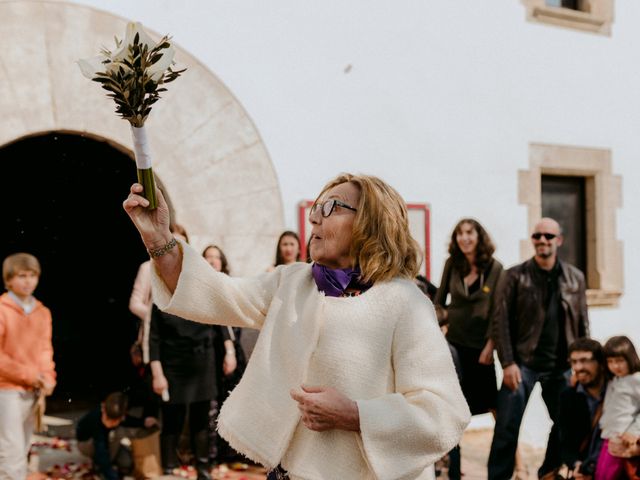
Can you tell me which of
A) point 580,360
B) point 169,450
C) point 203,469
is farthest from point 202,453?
point 580,360

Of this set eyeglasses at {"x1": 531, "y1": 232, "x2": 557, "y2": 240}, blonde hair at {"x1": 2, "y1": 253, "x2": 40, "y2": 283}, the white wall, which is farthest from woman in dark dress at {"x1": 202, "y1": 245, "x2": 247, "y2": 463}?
eyeglasses at {"x1": 531, "y1": 232, "x2": 557, "y2": 240}

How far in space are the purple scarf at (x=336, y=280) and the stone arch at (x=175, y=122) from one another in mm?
3592

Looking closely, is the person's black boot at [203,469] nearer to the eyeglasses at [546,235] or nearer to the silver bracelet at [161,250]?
the eyeglasses at [546,235]

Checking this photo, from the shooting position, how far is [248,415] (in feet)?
7.01

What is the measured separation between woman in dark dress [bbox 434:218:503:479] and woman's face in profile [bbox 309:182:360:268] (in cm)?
304

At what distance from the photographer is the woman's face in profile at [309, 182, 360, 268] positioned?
2.24m

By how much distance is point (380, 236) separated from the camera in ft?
7.25

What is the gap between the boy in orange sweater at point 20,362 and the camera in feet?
15.5

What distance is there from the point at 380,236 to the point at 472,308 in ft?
10.8

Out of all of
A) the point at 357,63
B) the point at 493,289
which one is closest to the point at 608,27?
the point at 357,63

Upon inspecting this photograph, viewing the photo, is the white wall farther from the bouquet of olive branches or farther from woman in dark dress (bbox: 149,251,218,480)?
the bouquet of olive branches

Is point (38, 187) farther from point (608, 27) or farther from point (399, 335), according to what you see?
point (399, 335)

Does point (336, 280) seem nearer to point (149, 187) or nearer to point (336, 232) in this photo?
point (336, 232)

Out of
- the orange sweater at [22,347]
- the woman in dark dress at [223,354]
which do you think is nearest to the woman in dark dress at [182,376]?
the woman in dark dress at [223,354]
